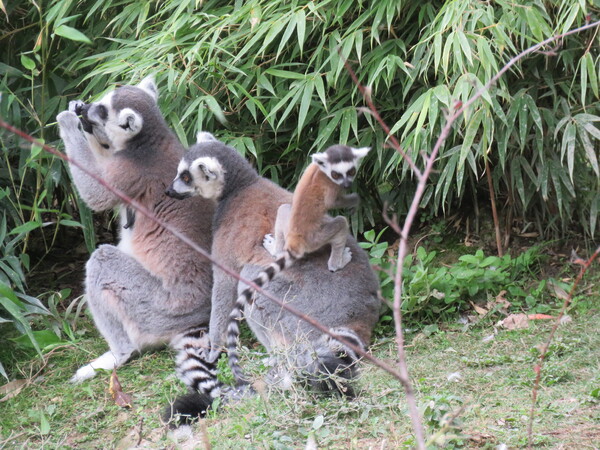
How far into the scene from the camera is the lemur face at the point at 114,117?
4.57 meters

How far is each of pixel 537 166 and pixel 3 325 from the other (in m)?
3.58

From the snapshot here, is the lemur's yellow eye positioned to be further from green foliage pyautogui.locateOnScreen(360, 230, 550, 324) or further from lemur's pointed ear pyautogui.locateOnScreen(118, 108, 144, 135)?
green foliage pyautogui.locateOnScreen(360, 230, 550, 324)

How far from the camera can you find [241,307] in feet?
13.1

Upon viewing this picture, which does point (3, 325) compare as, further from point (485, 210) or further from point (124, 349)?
point (485, 210)

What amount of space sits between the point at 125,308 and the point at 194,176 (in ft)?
2.93

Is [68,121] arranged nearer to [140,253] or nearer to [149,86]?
[149,86]

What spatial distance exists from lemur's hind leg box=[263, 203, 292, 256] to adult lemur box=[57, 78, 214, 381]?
0.52 meters

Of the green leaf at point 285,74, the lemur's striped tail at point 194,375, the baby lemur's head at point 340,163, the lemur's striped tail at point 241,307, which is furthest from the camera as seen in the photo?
the green leaf at point 285,74

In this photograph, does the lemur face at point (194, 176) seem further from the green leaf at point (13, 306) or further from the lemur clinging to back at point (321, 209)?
the green leaf at point (13, 306)

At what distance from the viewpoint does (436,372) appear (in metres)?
3.94

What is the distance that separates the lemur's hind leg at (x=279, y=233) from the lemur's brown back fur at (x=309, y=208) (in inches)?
3.0

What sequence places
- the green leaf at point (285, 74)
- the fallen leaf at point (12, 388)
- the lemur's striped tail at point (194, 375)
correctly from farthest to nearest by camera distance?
the green leaf at point (285, 74), the fallen leaf at point (12, 388), the lemur's striped tail at point (194, 375)

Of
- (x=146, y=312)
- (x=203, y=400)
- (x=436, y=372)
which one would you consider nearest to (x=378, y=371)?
(x=436, y=372)

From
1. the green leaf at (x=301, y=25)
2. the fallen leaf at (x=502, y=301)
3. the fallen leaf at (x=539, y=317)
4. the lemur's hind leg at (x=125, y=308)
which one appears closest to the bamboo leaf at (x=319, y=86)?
the green leaf at (x=301, y=25)
